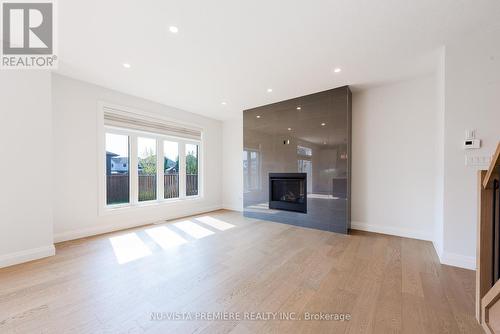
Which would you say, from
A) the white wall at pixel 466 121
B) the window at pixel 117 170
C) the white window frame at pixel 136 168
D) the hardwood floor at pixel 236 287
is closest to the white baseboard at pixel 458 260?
the white wall at pixel 466 121

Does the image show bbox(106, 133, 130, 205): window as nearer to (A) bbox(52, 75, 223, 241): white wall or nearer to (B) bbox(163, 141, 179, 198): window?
(A) bbox(52, 75, 223, 241): white wall

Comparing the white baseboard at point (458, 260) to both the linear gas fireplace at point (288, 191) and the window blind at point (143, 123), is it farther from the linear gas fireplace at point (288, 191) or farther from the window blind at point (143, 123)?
the window blind at point (143, 123)

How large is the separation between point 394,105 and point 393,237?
7.60 feet

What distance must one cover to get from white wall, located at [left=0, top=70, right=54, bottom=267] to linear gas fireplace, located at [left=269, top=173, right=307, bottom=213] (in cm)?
379

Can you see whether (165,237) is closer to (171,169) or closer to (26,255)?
(26,255)

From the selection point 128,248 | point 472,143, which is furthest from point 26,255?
point 472,143

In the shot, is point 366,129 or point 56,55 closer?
point 56,55

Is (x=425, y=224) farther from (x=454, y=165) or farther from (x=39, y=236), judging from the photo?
(x=39, y=236)

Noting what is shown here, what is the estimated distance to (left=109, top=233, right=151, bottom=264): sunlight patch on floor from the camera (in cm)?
267

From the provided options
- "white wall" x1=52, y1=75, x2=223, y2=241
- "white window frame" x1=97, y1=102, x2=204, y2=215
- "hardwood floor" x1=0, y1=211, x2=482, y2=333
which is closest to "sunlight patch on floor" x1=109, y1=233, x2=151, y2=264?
"hardwood floor" x1=0, y1=211, x2=482, y2=333

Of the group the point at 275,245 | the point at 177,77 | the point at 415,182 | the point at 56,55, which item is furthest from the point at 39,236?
the point at 415,182

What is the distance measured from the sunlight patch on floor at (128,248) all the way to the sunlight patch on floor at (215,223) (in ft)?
4.54

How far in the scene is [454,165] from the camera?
2.45m

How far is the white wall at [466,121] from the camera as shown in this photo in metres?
2.27
